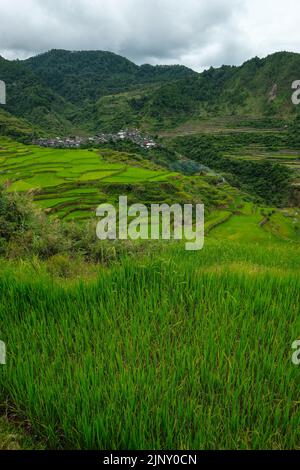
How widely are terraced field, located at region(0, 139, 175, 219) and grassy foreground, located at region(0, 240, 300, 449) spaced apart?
30.7 m

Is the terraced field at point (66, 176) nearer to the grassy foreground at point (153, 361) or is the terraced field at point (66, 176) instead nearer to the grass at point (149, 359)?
the grass at point (149, 359)

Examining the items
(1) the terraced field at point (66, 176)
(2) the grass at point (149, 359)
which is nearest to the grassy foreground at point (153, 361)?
(2) the grass at point (149, 359)

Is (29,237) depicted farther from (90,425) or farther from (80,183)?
(80,183)

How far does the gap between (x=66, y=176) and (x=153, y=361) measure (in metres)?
47.6

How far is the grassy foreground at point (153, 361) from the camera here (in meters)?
2.51

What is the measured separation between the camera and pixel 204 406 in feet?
8.93

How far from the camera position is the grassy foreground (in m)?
2.51

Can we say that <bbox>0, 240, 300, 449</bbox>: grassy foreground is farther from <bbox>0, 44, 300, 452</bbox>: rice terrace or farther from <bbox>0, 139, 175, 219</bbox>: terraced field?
<bbox>0, 139, 175, 219</bbox>: terraced field

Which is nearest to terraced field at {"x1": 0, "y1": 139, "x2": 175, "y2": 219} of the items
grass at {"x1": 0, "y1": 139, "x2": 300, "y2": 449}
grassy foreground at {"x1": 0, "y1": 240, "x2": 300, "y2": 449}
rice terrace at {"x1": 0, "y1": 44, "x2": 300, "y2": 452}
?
rice terrace at {"x1": 0, "y1": 44, "x2": 300, "y2": 452}

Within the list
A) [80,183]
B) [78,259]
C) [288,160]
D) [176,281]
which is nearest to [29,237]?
[78,259]

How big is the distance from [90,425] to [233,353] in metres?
1.40

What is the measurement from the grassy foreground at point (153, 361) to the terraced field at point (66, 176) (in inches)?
1210
